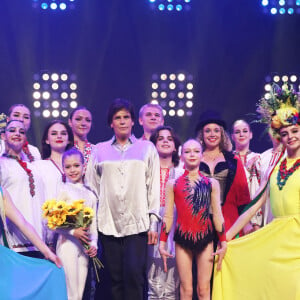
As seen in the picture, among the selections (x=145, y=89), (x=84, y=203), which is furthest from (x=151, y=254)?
(x=145, y=89)

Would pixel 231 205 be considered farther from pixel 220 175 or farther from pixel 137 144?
pixel 137 144

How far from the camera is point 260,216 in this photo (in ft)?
19.9

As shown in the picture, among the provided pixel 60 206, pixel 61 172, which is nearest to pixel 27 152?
pixel 61 172

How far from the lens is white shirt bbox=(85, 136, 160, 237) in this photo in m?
5.46

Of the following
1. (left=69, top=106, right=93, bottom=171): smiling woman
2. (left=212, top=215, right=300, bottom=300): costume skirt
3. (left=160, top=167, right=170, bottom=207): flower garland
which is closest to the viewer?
(left=212, top=215, right=300, bottom=300): costume skirt

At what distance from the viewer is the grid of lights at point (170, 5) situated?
7980 mm

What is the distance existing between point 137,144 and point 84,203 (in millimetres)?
716

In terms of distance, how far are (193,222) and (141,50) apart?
3210mm

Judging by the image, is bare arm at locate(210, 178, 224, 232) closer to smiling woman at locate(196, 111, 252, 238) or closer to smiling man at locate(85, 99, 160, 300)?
smiling woman at locate(196, 111, 252, 238)

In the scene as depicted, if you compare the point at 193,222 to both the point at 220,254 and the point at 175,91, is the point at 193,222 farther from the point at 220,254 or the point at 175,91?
the point at 175,91

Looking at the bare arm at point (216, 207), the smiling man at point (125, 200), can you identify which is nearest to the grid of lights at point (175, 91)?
the smiling man at point (125, 200)

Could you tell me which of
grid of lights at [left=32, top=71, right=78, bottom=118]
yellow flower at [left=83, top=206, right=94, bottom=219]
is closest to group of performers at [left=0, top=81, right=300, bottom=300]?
yellow flower at [left=83, top=206, right=94, bottom=219]

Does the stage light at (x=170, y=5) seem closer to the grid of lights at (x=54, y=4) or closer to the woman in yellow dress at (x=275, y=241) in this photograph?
the grid of lights at (x=54, y=4)

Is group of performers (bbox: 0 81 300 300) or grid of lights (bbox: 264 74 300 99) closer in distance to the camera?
group of performers (bbox: 0 81 300 300)
